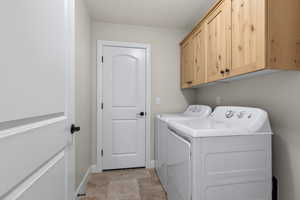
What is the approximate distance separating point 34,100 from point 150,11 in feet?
7.03

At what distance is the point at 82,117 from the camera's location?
1965mm

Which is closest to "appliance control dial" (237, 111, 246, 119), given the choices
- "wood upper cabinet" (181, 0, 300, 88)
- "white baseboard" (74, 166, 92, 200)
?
"wood upper cabinet" (181, 0, 300, 88)

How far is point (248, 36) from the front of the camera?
1186 millimetres

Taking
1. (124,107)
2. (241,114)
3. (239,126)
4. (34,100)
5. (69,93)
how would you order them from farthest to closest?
(124,107) < (241,114) < (239,126) < (69,93) < (34,100)

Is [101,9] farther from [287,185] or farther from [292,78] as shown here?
[287,185]

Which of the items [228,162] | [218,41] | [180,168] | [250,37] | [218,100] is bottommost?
[180,168]

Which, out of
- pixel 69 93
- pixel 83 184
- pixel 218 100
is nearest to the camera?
pixel 69 93

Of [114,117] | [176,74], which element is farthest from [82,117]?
[176,74]

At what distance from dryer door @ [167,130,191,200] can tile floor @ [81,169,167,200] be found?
46 cm

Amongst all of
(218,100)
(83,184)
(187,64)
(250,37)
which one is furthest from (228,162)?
(83,184)

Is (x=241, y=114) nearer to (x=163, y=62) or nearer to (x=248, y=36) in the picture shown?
(x=248, y=36)

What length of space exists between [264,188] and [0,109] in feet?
5.53

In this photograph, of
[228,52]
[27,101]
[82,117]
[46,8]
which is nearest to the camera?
[27,101]

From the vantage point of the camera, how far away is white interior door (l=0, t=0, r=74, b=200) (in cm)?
43
